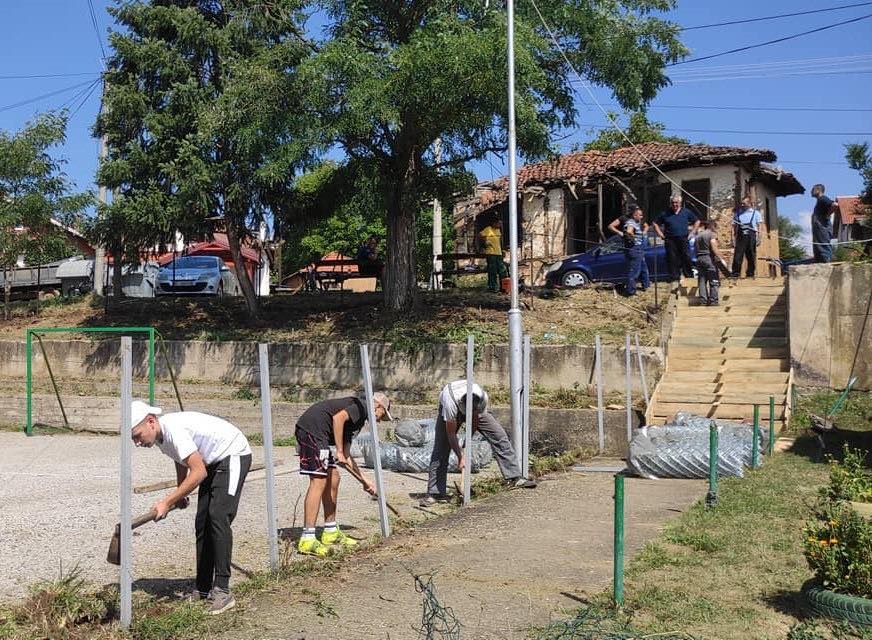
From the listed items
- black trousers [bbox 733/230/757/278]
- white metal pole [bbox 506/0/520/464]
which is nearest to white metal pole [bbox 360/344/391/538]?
white metal pole [bbox 506/0/520/464]

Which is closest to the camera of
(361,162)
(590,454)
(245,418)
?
(590,454)

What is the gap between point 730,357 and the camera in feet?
57.5

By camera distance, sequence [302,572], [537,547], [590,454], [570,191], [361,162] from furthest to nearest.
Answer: [570,191] < [361,162] < [590,454] < [537,547] < [302,572]

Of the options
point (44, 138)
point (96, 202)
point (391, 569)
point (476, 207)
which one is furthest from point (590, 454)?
point (476, 207)

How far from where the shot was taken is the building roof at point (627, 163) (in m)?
27.2

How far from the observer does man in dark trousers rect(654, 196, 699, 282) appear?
799 inches

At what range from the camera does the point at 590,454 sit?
1474 centimetres

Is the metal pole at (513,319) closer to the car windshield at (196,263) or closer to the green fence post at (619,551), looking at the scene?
the green fence post at (619,551)

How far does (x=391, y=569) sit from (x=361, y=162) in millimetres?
13296

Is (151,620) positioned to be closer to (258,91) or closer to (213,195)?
(258,91)

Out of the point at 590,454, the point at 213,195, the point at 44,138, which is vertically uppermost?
the point at 44,138

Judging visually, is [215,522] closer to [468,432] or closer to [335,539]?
[335,539]

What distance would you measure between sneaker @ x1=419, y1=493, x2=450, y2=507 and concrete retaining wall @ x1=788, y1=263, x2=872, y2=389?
345 inches

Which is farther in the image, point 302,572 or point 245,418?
point 245,418
